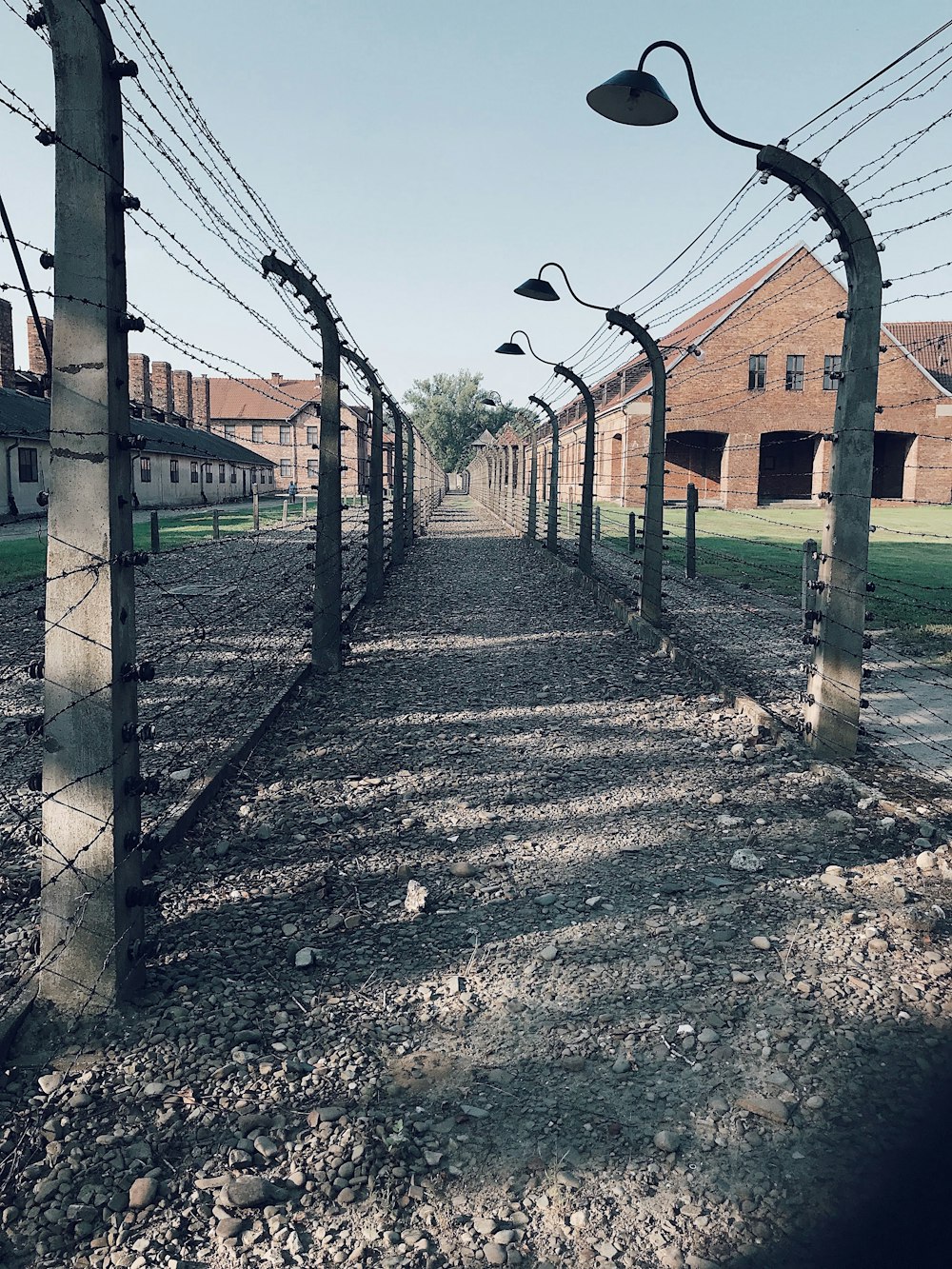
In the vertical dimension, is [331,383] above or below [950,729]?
above

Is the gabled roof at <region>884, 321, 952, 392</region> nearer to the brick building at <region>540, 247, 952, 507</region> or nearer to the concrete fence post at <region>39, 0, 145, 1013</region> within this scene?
the brick building at <region>540, 247, 952, 507</region>

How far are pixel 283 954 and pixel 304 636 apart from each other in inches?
289

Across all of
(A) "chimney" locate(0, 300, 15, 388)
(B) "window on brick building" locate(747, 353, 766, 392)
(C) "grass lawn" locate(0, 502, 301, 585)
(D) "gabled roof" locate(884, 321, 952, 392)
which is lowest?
(C) "grass lawn" locate(0, 502, 301, 585)

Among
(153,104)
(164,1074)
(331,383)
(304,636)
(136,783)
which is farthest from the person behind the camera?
(304,636)

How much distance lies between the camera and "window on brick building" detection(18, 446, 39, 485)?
28312 millimetres

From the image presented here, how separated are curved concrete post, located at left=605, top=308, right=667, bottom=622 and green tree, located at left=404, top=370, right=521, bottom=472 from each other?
99781 mm

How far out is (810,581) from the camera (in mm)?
6855

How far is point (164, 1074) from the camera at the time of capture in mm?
3094

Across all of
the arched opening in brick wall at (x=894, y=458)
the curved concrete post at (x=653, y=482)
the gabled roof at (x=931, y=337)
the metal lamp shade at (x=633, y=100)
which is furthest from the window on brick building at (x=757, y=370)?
the metal lamp shade at (x=633, y=100)

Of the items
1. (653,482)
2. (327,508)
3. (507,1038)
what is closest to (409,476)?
(653,482)

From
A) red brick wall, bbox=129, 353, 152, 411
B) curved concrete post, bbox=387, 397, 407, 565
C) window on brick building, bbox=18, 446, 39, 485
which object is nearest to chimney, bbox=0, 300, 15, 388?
window on brick building, bbox=18, 446, 39, 485

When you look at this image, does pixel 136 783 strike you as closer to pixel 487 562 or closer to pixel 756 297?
pixel 487 562

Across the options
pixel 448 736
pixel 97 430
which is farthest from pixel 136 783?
pixel 448 736

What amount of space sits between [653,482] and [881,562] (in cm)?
877
